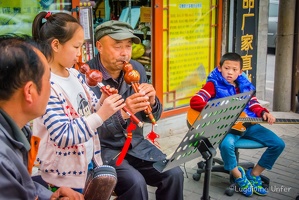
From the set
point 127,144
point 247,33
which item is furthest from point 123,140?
point 247,33

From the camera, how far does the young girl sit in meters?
2.32

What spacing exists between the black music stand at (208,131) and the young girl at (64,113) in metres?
0.47

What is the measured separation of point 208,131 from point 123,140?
30.0 inches

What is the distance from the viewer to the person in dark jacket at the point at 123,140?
2.83m

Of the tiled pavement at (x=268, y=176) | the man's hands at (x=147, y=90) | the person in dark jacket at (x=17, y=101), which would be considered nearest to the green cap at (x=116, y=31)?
the man's hands at (x=147, y=90)

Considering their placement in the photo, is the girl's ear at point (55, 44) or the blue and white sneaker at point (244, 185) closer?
the girl's ear at point (55, 44)

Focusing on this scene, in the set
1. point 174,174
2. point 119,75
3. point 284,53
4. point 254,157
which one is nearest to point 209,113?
point 174,174

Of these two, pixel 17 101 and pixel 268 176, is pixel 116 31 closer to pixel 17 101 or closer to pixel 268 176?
pixel 17 101

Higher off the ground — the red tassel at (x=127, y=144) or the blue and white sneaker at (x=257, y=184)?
the red tassel at (x=127, y=144)

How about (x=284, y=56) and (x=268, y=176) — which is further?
(x=284, y=56)

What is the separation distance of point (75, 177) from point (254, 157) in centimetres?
304

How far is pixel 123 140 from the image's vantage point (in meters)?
3.06

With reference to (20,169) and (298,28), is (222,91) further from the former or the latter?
(298,28)
